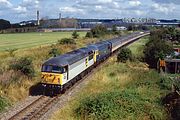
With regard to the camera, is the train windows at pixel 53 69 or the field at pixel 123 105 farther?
the train windows at pixel 53 69

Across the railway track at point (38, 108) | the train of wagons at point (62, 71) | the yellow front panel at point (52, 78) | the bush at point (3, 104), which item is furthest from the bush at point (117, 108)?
the train of wagons at point (62, 71)

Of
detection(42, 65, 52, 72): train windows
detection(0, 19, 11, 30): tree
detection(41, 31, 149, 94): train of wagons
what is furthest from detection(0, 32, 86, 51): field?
detection(0, 19, 11, 30): tree

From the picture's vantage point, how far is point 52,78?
26.2 meters

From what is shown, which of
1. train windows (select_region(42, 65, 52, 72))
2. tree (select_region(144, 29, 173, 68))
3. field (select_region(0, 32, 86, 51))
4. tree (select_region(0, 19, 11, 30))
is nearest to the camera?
train windows (select_region(42, 65, 52, 72))

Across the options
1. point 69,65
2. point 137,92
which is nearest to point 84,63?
point 69,65

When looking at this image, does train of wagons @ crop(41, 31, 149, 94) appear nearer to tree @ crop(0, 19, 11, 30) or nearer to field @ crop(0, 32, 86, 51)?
field @ crop(0, 32, 86, 51)

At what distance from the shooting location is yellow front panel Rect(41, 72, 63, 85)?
26.0 m

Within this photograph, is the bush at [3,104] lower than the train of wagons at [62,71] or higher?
lower

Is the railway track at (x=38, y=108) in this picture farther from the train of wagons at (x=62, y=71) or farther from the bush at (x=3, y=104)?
the bush at (x=3, y=104)

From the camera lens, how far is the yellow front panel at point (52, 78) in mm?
25969

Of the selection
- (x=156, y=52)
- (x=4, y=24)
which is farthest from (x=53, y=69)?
(x=4, y=24)

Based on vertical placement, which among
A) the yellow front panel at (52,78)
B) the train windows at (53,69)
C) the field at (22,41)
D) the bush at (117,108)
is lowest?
the field at (22,41)

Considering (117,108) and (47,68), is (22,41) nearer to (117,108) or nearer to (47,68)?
(47,68)

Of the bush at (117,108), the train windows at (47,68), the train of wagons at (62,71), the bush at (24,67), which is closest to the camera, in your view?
the bush at (117,108)
